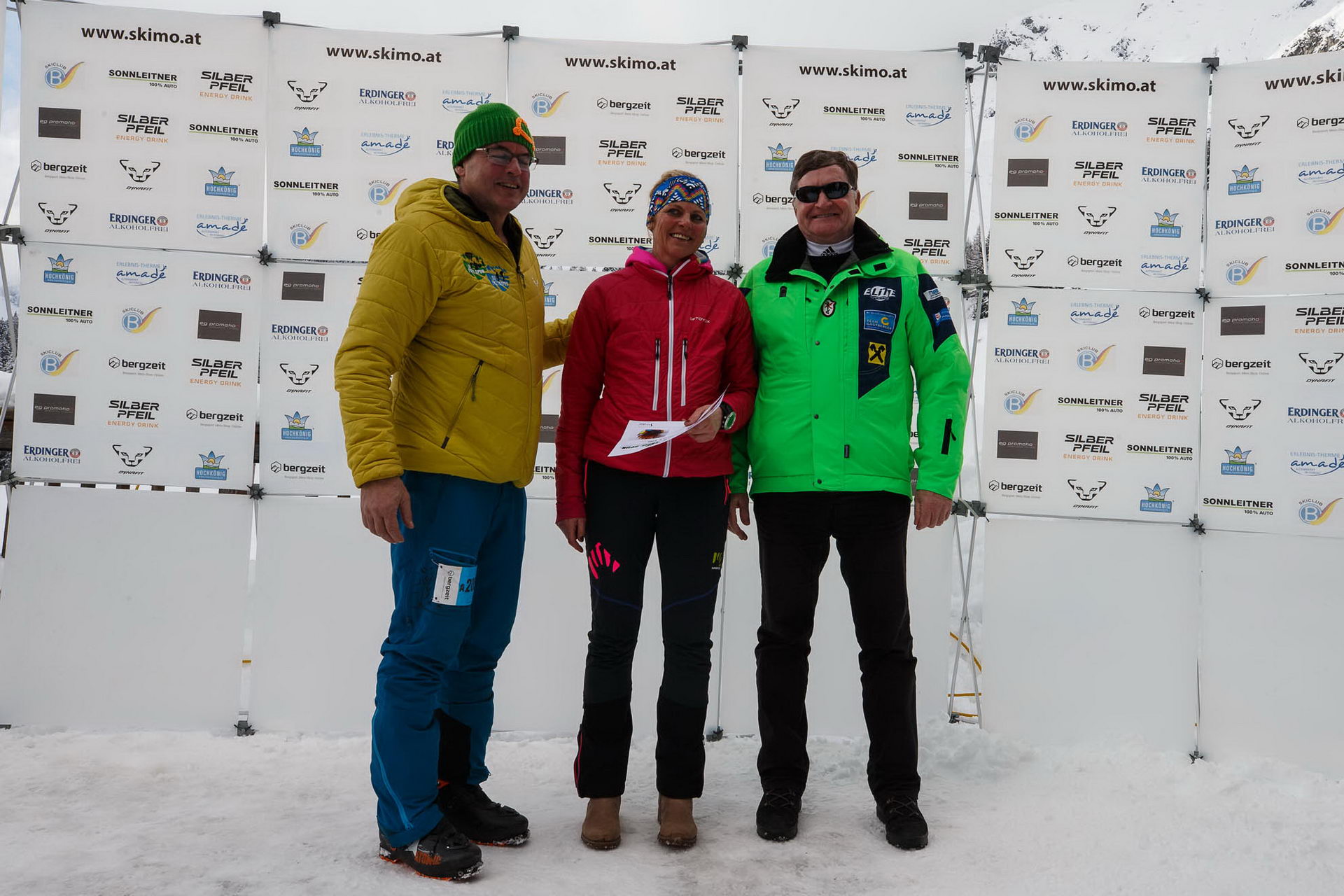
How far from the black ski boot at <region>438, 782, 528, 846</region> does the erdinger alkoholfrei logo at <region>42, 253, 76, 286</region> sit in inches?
113

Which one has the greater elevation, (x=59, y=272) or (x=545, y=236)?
(x=545, y=236)

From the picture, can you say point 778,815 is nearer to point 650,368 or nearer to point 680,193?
point 650,368

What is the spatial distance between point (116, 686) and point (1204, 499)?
4.85 m

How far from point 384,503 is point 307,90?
8.29 feet

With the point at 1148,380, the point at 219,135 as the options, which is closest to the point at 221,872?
the point at 219,135

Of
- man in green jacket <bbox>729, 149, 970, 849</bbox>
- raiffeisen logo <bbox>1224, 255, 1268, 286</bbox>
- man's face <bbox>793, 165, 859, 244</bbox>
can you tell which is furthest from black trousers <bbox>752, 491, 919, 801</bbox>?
raiffeisen logo <bbox>1224, 255, 1268, 286</bbox>

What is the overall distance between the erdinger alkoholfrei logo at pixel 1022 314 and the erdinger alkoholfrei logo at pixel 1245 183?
38.9 inches

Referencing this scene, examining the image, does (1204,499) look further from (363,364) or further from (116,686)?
(116,686)

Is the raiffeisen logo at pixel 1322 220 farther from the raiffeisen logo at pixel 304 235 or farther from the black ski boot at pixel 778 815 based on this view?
the raiffeisen logo at pixel 304 235

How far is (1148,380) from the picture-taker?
12.5ft

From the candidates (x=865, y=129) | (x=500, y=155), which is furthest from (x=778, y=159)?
(x=500, y=155)

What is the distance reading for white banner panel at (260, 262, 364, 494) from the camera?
3.78 m

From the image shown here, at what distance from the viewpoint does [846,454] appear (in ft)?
8.62

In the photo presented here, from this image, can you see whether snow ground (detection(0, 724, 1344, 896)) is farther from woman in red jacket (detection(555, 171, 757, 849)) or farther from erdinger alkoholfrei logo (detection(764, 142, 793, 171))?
erdinger alkoholfrei logo (detection(764, 142, 793, 171))
